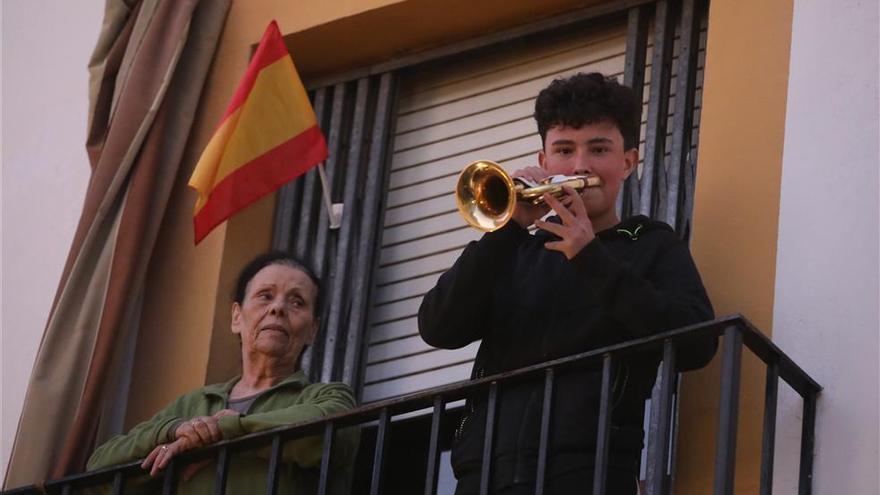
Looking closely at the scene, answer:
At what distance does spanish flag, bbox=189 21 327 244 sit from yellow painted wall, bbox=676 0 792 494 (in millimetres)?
1628

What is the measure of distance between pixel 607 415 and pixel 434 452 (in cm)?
67

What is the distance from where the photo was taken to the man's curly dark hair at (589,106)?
21.5ft

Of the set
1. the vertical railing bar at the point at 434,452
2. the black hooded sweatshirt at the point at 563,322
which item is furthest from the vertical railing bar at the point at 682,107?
the vertical railing bar at the point at 434,452

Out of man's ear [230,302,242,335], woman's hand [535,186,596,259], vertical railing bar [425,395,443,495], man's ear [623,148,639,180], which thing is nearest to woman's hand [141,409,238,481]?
man's ear [230,302,242,335]

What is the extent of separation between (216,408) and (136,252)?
3.51ft

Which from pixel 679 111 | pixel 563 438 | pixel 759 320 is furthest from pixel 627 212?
pixel 563 438

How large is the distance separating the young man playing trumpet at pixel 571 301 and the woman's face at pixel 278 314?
36.7 inches

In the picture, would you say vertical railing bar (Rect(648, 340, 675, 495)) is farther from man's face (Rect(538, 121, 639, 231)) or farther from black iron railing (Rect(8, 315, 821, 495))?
man's face (Rect(538, 121, 639, 231))

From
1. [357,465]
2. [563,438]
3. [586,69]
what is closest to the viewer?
[563,438]

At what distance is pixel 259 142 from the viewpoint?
26.3ft

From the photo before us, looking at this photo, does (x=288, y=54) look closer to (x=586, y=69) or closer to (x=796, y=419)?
(x=586, y=69)

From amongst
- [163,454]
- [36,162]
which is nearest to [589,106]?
[163,454]

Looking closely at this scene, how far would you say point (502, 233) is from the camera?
6289mm

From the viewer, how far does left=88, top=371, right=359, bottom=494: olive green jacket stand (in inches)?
270
